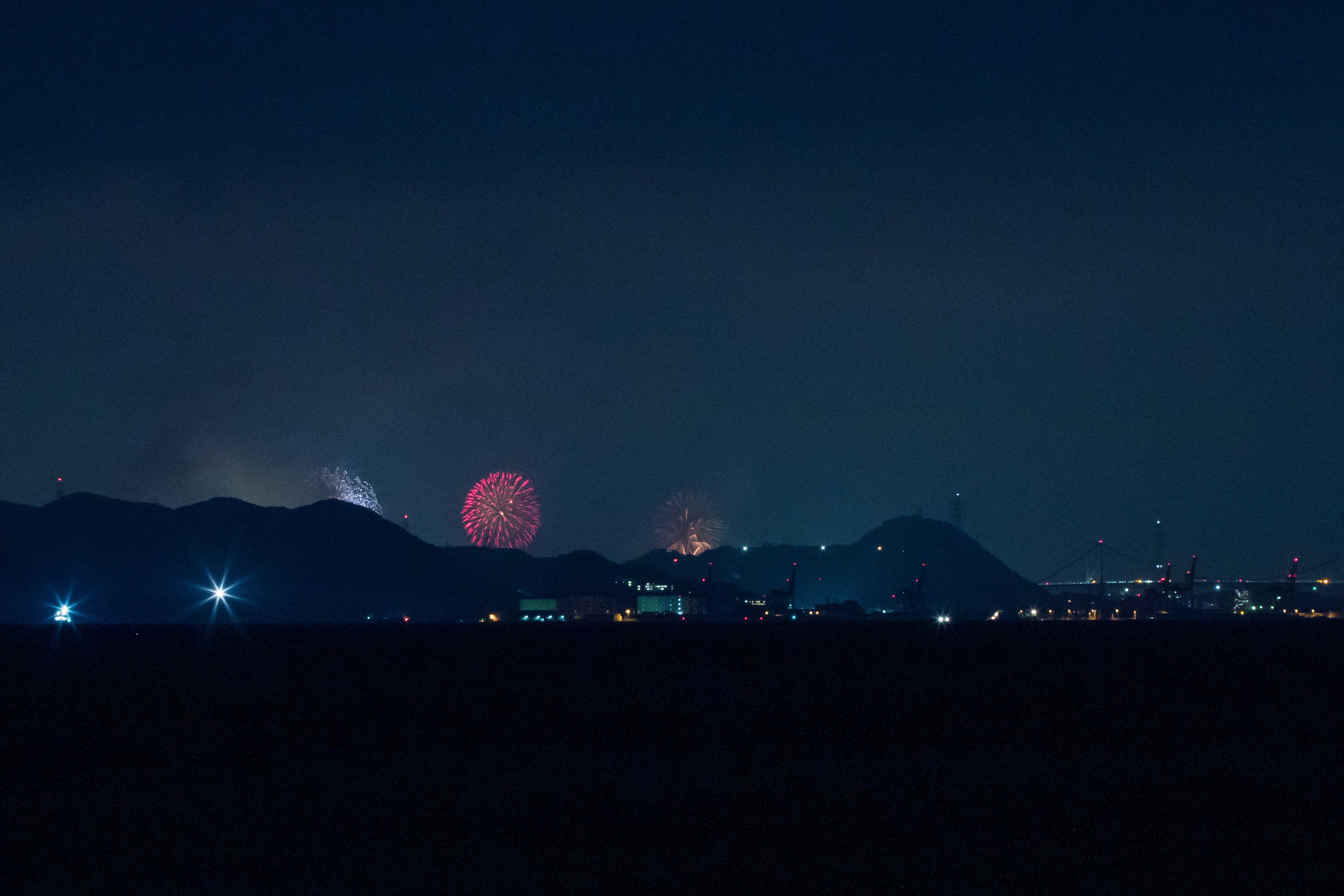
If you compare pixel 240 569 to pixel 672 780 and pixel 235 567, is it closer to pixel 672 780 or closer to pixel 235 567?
pixel 235 567

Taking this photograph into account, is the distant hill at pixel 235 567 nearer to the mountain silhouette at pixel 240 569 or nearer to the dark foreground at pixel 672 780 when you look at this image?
the mountain silhouette at pixel 240 569

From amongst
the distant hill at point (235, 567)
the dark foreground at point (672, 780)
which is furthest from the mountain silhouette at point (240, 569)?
the dark foreground at point (672, 780)

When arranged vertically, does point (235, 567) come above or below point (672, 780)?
above

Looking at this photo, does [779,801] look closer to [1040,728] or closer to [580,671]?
[1040,728]

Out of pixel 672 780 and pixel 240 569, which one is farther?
pixel 240 569

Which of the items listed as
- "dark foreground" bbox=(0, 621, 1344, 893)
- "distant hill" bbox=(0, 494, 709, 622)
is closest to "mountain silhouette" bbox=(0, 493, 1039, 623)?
"distant hill" bbox=(0, 494, 709, 622)

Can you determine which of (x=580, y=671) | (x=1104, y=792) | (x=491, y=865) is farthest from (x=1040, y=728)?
(x=580, y=671)

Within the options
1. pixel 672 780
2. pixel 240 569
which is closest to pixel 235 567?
pixel 240 569
